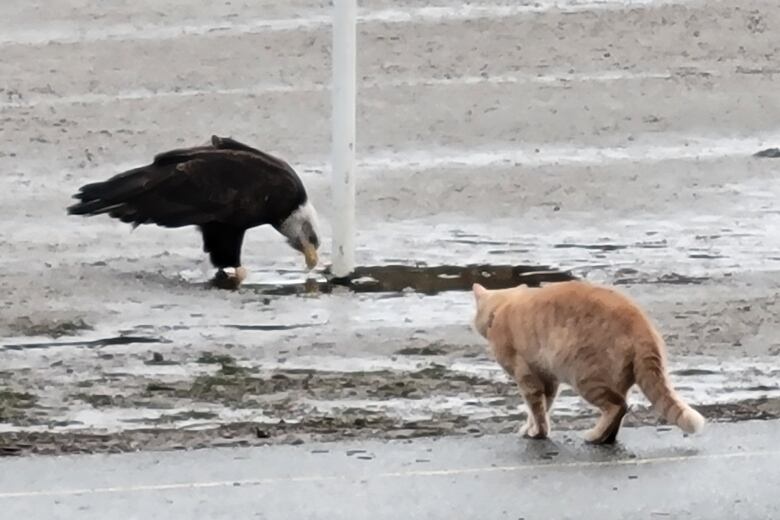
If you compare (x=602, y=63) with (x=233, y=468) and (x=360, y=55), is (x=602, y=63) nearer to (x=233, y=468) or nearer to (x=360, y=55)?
(x=360, y=55)

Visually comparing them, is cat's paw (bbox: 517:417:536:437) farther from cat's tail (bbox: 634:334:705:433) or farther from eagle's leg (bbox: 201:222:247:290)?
eagle's leg (bbox: 201:222:247:290)

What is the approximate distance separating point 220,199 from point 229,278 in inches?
18.6

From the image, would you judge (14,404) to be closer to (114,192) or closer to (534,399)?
(534,399)

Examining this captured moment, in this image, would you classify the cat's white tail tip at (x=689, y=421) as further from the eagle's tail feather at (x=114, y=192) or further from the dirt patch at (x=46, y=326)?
the eagle's tail feather at (x=114, y=192)

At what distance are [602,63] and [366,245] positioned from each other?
6653 millimetres

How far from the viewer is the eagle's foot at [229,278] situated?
35.9 feet

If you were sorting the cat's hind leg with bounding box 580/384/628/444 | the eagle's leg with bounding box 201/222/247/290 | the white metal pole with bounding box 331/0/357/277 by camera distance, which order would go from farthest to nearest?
the eagle's leg with bounding box 201/222/247/290 → the white metal pole with bounding box 331/0/357/277 → the cat's hind leg with bounding box 580/384/628/444

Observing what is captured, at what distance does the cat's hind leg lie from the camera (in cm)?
719

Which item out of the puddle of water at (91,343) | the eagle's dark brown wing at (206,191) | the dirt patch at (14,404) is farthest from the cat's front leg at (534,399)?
the eagle's dark brown wing at (206,191)

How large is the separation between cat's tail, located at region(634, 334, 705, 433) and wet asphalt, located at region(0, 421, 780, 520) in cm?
20

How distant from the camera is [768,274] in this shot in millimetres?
10953

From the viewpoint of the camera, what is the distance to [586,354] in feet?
23.4

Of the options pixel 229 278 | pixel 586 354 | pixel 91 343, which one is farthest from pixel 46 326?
pixel 586 354

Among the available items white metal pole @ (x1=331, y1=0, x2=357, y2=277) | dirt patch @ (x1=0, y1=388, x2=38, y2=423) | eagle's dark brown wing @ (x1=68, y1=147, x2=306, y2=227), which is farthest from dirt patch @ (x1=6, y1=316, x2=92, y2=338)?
white metal pole @ (x1=331, y1=0, x2=357, y2=277)
